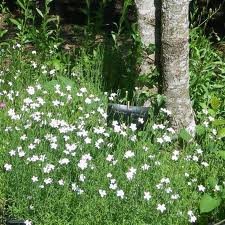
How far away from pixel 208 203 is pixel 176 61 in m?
1.41

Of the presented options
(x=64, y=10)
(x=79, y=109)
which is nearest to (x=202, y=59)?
(x=79, y=109)

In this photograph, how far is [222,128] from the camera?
464 cm

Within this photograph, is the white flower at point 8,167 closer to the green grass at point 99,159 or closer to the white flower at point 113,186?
the green grass at point 99,159

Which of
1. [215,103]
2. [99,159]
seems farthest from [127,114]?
[99,159]

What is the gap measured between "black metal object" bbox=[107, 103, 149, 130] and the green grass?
0.08 meters

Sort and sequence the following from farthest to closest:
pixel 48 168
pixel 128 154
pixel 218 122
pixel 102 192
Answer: pixel 218 122, pixel 128 154, pixel 48 168, pixel 102 192

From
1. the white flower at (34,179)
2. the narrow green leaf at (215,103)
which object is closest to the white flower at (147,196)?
the white flower at (34,179)

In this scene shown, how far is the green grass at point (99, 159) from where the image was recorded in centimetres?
380

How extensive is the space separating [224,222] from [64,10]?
17.1 ft

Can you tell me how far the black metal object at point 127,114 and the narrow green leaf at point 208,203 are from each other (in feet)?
3.77

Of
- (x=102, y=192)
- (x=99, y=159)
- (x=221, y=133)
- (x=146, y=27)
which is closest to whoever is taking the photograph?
(x=102, y=192)

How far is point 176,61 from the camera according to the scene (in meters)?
4.81

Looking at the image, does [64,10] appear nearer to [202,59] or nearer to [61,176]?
[202,59]

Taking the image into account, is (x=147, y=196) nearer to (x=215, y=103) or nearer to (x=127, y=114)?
(x=127, y=114)
